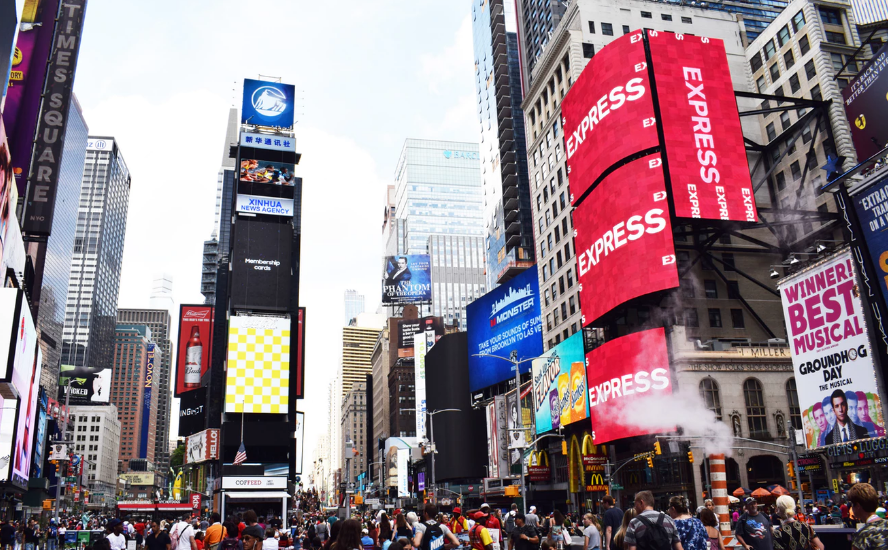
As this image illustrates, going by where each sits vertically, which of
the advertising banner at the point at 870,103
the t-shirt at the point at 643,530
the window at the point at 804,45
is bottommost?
the t-shirt at the point at 643,530

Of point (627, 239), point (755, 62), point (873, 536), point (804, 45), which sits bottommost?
point (873, 536)

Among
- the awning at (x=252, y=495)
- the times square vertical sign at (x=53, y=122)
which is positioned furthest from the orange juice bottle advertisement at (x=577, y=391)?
the times square vertical sign at (x=53, y=122)

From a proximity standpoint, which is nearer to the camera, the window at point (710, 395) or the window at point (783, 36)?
the window at point (710, 395)

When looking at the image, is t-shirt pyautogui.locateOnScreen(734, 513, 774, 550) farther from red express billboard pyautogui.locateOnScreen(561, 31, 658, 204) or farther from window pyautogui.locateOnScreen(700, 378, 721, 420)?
red express billboard pyautogui.locateOnScreen(561, 31, 658, 204)

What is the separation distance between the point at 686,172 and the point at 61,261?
5118 inches

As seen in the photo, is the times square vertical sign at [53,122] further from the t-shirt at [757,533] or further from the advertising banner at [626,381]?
the t-shirt at [757,533]

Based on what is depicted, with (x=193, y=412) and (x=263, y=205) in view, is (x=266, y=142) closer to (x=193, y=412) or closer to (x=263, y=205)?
(x=263, y=205)

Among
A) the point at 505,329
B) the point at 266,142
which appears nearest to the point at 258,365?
the point at 266,142

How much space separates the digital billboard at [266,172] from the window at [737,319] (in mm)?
52488

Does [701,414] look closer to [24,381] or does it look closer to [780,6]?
[24,381]

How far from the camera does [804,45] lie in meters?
59.2

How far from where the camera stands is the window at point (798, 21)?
59250mm

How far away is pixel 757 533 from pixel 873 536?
5475 mm

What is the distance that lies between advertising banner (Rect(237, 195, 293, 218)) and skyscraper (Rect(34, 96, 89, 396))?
52.1 metres
